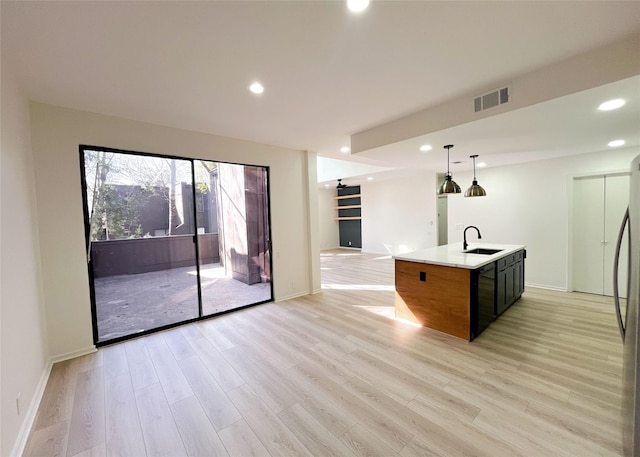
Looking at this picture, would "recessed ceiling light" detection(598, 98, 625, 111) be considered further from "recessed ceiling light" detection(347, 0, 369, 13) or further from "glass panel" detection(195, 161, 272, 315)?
"glass panel" detection(195, 161, 272, 315)

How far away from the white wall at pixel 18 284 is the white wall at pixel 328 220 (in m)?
8.94

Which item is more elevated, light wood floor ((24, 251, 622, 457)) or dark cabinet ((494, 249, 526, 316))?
dark cabinet ((494, 249, 526, 316))

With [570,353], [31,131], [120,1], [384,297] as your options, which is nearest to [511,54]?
[120,1]

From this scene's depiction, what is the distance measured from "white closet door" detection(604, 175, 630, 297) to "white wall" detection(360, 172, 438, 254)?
3.62 meters

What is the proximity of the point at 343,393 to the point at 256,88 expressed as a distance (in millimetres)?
2820

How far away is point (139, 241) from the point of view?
3.46m

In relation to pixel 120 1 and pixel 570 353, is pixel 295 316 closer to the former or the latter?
pixel 570 353

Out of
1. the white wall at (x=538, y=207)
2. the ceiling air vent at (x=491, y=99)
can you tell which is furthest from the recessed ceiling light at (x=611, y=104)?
the white wall at (x=538, y=207)

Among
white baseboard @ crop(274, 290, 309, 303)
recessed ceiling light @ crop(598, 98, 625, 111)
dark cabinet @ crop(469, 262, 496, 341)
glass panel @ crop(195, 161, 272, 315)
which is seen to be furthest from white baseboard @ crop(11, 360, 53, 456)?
recessed ceiling light @ crop(598, 98, 625, 111)

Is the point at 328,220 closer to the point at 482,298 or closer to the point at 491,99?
the point at 482,298

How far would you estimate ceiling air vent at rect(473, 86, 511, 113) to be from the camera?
7.92ft

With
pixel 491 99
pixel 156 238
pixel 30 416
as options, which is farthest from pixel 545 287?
pixel 30 416

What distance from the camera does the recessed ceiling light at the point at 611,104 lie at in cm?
229

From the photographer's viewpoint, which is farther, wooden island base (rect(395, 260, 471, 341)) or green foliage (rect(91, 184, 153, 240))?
green foliage (rect(91, 184, 153, 240))
